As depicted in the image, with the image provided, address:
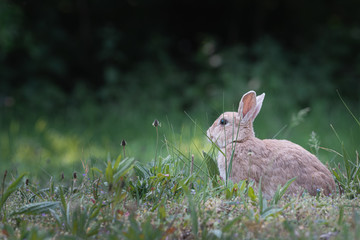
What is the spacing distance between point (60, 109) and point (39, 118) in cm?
77

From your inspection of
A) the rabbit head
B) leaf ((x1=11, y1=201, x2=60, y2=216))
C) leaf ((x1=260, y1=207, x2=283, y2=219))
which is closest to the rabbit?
the rabbit head

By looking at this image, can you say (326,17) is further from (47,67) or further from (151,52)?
(47,67)

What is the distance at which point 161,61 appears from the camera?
973cm

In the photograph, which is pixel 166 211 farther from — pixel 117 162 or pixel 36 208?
pixel 36 208

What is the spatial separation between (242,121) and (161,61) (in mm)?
6586

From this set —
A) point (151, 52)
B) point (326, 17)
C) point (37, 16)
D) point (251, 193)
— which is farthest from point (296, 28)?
point (251, 193)

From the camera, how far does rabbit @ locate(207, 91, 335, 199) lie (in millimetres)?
2914

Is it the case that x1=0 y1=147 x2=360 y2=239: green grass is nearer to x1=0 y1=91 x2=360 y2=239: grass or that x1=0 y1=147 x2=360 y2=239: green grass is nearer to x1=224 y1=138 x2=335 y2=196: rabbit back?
x1=0 y1=91 x2=360 y2=239: grass

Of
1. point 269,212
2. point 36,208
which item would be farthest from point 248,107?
point 36,208

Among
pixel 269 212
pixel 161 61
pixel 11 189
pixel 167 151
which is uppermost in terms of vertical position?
pixel 161 61

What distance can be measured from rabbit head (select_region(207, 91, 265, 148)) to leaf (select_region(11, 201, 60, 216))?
1.32 m

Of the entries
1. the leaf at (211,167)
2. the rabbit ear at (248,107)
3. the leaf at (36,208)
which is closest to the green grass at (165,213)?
the leaf at (36,208)

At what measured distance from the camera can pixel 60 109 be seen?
8.99m

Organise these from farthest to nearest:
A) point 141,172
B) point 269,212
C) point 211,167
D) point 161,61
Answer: point 161,61, point 211,167, point 141,172, point 269,212
